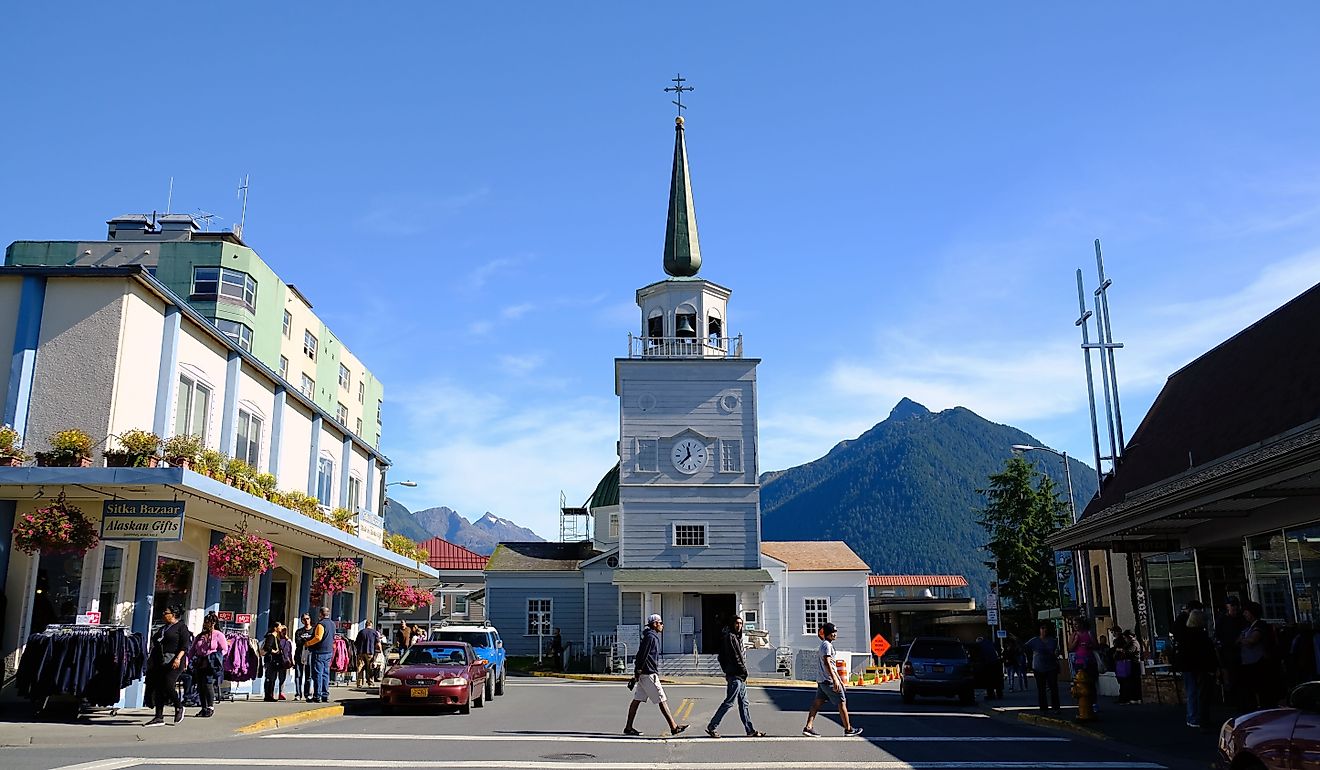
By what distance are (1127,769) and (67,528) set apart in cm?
1457

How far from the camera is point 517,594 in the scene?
48844 mm

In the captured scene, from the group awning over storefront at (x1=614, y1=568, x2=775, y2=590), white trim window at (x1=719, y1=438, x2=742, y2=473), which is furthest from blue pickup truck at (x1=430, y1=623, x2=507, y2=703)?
white trim window at (x1=719, y1=438, x2=742, y2=473)

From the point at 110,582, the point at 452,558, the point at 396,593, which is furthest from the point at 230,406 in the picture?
the point at 452,558

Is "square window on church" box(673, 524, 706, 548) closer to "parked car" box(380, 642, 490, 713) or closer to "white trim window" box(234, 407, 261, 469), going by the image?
"white trim window" box(234, 407, 261, 469)

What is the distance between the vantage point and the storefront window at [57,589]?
1697 cm

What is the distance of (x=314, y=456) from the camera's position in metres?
27.0

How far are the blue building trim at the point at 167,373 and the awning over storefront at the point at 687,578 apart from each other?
85.0 ft

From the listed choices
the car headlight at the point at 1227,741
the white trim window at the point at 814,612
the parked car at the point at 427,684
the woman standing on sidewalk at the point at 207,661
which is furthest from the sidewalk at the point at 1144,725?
the white trim window at the point at 814,612

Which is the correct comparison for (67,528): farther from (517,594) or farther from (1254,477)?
(517,594)

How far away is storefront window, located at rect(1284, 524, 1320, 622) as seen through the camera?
17.5 meters

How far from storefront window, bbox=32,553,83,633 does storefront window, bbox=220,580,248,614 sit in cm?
441

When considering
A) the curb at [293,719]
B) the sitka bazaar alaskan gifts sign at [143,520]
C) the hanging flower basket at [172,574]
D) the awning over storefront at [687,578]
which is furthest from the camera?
the awning over storefront at [687,578]

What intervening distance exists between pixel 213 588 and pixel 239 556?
1.68 metres

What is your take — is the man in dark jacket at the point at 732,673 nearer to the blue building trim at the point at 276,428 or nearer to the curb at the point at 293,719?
the curb at the point at 293,719
